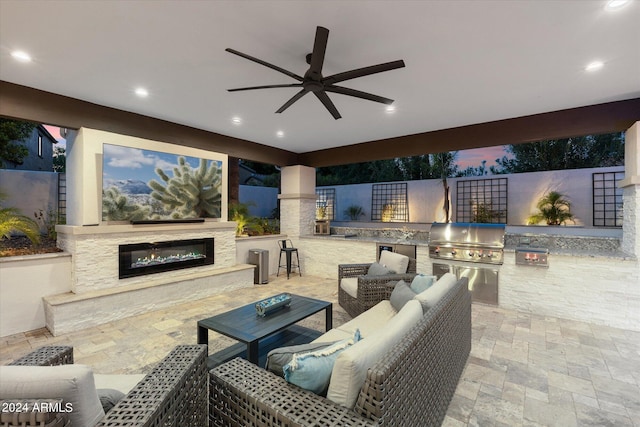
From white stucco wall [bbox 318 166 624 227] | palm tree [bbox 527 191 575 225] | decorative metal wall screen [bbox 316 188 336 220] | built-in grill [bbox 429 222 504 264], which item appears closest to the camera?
built-in grill [bbox 429 222 504 264]

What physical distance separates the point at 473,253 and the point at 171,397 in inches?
185

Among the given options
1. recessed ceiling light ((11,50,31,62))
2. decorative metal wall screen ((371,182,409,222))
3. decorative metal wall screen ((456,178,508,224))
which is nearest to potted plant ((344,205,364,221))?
decorative metal wall screen ((371,182,409,222))

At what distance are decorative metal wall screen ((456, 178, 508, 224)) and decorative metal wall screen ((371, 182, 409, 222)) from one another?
170 cm

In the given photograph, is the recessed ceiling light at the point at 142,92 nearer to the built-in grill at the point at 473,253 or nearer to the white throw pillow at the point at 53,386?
the white throw pillow at the point at 53,386

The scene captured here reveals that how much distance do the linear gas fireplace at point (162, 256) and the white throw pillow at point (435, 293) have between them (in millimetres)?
4057

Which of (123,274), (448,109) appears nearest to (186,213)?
(123,274)

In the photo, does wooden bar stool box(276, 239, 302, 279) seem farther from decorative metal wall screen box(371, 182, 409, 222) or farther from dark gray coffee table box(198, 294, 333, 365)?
decorative metal wall screen box(371, 182, 409, 222)

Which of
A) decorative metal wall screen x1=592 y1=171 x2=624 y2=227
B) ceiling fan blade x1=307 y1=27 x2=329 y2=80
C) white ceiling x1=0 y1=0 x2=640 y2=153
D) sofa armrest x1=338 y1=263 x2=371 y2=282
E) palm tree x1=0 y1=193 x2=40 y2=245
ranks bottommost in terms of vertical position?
sofa armrest x1=338 y1=263 x2=371 y2=282

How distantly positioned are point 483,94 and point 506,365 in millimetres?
3080

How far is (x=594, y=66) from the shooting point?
9.54 feet

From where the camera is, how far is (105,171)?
13.4 feet

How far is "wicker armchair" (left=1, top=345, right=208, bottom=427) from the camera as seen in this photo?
1003mm

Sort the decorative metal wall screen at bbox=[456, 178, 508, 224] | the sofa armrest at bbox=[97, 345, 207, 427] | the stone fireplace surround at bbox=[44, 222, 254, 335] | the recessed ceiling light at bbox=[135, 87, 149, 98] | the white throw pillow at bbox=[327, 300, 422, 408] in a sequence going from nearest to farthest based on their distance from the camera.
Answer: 1. the sofa armrest at bbox=[97, 345, 207, 427]
2. the white throw pillow at bbox=[327, 300, 422, 408]
3. the recessed ceiling light at bbox=[135, 87, 149, 98]
4. the stone fireplace surround at bbox=[44, 222, 254, 335]
5. the decorative metal wall screen at bbox=[456, 178, 508, 224]

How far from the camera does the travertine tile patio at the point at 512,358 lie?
7.20 feet
